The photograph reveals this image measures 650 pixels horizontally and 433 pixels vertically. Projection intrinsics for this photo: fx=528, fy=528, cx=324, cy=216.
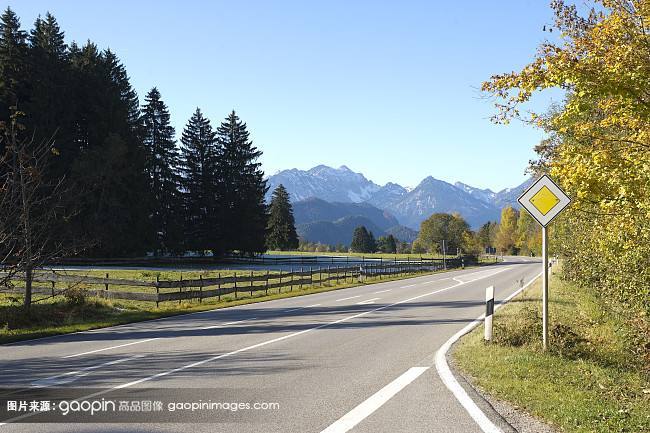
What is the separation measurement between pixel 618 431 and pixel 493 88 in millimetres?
6516

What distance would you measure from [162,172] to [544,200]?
60.2 m

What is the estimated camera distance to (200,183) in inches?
2564

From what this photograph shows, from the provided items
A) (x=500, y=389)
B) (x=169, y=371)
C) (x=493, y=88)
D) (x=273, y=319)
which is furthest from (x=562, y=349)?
(x=273, y=319)

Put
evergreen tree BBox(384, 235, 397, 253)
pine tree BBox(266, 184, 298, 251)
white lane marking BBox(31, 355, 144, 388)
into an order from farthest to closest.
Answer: evergreen tree BBox(384, 235, 397, 253) → pine tree BBox(266, 184, 298, 251) → white lane marking BBox(31, 355, 144, 388)

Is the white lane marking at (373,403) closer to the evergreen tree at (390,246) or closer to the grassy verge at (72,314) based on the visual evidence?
the grassy verge at (72,314)

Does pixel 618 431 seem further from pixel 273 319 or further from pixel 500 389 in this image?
pixel 273 319

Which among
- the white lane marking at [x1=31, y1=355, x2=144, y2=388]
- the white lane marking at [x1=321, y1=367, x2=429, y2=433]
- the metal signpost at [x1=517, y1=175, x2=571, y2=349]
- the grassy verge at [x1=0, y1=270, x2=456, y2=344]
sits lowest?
the grassy verge at [x1=0, y1=270, x2=456, y2=344]

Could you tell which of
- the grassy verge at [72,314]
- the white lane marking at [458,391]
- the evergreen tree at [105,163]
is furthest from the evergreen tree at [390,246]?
the white lane marking at [458,391]

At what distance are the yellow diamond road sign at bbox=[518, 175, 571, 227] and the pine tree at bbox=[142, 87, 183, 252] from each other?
174ft

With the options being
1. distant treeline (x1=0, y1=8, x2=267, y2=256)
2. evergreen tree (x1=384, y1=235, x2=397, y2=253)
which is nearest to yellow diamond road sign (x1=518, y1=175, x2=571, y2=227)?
distant treeline (x1=0, y1=8, x2=267, y2=256)

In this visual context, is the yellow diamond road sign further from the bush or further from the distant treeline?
the distant treeline

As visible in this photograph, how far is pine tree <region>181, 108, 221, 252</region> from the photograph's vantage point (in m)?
62.8

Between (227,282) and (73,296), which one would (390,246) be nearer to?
(227,282)

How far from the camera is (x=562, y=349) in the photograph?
940cm
